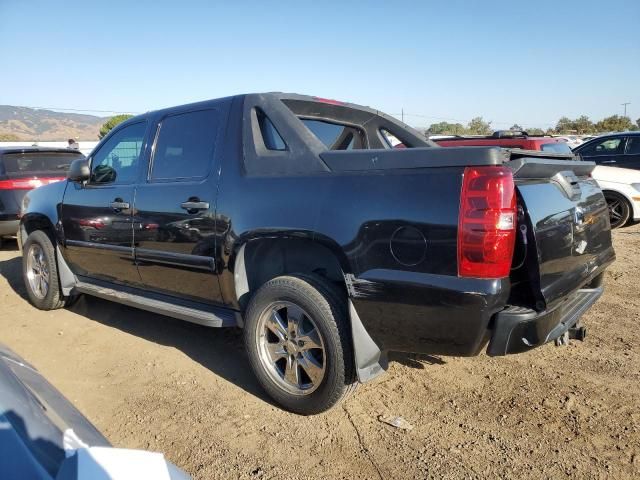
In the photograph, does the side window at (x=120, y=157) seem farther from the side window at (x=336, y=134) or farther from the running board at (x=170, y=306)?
the side window at (x=336, y=134)

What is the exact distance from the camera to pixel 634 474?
2.29m

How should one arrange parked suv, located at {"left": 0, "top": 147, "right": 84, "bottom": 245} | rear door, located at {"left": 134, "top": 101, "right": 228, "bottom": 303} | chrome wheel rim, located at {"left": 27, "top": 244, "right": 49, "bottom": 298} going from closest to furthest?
rear door, located at {"left": 134, "top": 101, "right": 228, "bottom": 303}, chrome wheel rim, located at {"left": 27, "top": 244, "right": 49, "bottom": 298}, parked suv, located at {"left": 0, "top": 147, "right": 84, "bottom": 245}

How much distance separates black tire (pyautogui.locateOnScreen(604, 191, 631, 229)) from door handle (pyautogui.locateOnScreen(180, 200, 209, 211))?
7484 mm

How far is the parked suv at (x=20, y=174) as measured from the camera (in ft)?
24.8

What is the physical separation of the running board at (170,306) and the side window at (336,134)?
148 cm

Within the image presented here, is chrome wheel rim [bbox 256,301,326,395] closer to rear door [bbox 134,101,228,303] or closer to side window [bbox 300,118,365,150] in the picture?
rear door [bbox 134,101,228,303]

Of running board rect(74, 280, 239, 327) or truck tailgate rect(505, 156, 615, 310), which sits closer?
truck tailgate rect(505, 156, 615, 310)

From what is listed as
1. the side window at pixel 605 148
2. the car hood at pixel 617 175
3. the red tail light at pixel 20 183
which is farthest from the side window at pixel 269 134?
the side window at pixel 605 148

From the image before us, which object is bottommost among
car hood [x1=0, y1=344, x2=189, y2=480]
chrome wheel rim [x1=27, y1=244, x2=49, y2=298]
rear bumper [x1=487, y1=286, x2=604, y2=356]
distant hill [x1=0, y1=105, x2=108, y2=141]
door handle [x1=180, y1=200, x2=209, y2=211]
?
chrome wheel rim [x1=27, y1=244, x2=49, y2=298]

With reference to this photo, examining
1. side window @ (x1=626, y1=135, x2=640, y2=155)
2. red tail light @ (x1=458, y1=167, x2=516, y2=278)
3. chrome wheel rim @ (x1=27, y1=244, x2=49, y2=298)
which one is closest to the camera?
red tail light @ (x1=458, y1=167, x2=516, y2=278)

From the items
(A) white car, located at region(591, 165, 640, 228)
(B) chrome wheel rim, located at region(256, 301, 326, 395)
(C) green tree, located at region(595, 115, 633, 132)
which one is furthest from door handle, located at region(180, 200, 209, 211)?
(C) green tree, located at region(595, 115, 633, 132)

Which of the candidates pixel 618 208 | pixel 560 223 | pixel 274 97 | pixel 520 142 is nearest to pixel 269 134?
pixel 274 97

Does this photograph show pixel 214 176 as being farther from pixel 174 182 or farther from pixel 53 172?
pixel 53 172

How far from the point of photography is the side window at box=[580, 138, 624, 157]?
10.3 metres
